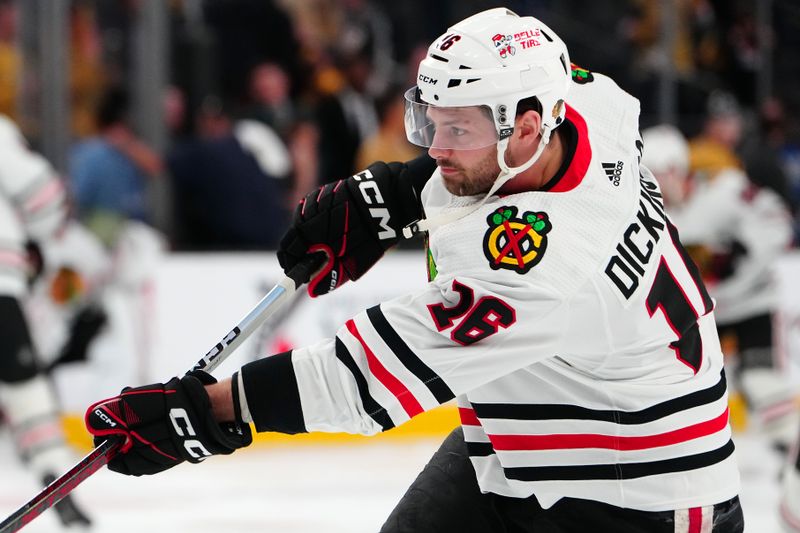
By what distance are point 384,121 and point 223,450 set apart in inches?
170

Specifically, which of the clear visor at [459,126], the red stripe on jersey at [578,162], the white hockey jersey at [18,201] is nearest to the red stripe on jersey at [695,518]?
the red stripe on jersey at [578,162]

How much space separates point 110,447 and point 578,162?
0.90 metres

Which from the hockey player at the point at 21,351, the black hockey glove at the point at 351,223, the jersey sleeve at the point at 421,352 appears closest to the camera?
the jersey sleeve at the point at 421,352

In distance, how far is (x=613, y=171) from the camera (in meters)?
2.20

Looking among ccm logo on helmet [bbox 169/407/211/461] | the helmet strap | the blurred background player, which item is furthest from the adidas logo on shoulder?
the blurred background player

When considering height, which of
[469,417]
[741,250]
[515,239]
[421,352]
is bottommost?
[741,250]

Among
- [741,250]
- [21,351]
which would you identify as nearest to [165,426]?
[21,351]

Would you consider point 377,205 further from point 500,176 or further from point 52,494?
point 52,494

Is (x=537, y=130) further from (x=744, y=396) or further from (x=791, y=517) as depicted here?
(x=744, y=396)

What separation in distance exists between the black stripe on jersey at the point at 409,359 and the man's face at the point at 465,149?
307mm

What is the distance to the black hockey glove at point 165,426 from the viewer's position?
2.01m

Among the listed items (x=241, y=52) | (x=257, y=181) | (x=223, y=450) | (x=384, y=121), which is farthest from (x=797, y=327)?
(x=223, y=450)

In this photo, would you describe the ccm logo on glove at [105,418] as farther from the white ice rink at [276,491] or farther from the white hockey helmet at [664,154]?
the white hockey helmet at [664,154]

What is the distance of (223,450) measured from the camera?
6.71 feet
